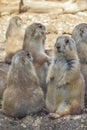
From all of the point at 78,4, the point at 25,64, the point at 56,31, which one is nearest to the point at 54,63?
the point at 25,64

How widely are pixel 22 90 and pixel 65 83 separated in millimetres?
715

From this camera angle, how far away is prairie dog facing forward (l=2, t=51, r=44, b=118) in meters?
9.76

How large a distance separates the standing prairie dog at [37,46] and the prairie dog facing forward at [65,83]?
4.25ft

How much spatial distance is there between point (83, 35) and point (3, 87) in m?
1.78

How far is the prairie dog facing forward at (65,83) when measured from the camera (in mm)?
9602

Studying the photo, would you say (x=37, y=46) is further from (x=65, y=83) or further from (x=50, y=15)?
(x=50, y=15)

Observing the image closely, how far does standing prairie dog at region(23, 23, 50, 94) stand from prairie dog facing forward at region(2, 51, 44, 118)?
1.37m

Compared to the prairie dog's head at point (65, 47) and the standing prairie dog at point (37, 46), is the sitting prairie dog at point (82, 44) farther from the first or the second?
the prairie dog's head at point (65, 47)

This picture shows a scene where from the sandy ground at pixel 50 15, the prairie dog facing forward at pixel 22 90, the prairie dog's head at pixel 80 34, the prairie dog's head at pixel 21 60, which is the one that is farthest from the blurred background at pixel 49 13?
the prairie dog facing forward at pixel 22 90

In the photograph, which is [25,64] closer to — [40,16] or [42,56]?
[42,56]

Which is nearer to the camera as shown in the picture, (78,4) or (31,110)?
(31,110)

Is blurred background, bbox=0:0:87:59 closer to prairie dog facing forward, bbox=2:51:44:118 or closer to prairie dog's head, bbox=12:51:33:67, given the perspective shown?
prairie dog's head, bbox=12:51:33:67

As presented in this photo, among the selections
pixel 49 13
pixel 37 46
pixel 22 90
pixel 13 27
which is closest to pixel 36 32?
pixel 37 46

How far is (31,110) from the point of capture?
32.3 feet
